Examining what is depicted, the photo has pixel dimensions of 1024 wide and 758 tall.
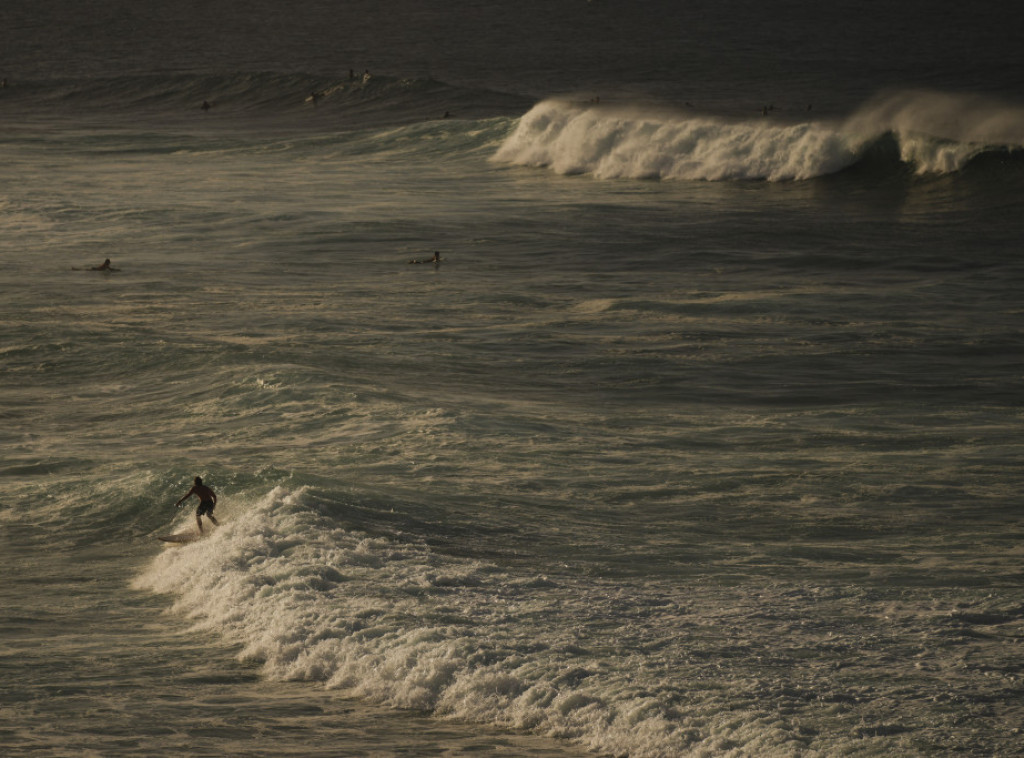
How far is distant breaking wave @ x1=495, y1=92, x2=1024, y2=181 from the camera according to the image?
44.4m

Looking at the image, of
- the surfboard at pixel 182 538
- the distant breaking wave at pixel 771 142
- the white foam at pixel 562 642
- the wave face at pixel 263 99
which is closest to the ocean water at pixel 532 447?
the white foam at pixel 562 642

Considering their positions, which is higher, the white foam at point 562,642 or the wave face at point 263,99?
the wave face at point 263,99

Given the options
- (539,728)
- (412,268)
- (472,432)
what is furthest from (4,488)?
(412,268)

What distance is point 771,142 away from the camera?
4622cm

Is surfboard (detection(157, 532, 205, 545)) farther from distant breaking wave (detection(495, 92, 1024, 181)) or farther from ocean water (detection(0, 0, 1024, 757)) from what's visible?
distant breaking wave (detection(495, 92, 1024, 181))

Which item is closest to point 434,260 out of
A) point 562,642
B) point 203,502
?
point 203,502

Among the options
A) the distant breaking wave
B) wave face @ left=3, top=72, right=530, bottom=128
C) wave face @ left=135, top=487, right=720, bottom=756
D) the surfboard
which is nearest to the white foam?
wave face @ left=135, top=487, right=720, bottom=756

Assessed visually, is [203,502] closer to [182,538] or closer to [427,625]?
[182,538]

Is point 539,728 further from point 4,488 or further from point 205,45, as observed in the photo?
point 205,45

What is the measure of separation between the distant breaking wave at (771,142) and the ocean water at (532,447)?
0.16 m

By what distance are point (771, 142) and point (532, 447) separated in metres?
28.9

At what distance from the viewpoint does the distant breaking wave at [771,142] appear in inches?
1747

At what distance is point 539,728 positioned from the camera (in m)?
12.1

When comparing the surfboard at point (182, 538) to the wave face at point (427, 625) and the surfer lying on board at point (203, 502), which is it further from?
the wave face at point (427, 625)
